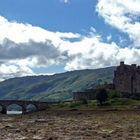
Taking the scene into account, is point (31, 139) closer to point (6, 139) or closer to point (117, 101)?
point (6, 139)

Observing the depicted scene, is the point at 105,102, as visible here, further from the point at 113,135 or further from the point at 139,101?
the point at 113,135

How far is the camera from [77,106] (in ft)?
609

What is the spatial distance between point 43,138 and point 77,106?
141 metres

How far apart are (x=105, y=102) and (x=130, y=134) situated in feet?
436

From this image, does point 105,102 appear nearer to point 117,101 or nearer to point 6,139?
point 117,101

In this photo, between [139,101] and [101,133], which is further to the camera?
[139,101]

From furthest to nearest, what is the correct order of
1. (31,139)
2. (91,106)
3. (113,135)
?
(91,106), (113,135), (31,139)

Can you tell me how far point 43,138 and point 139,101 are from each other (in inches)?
5521

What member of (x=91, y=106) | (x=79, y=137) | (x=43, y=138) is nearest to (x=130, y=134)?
(x=79, y=137)

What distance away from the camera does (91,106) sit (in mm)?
176375

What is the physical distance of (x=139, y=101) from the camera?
18200cm

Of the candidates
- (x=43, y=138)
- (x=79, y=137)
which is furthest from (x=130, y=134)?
(x=43, y=138)

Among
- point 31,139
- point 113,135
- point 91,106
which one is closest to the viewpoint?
point 31,139

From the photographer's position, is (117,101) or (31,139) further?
(117,101)
